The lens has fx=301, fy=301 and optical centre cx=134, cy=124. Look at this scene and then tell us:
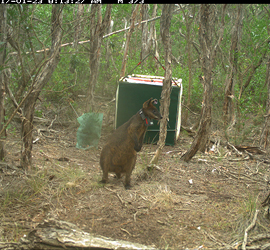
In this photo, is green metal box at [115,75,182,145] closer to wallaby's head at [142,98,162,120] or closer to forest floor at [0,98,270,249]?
forest floor at [0,98,270,249]

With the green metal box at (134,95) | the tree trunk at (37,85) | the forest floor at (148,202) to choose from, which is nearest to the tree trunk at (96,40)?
the green metal box at (134,95)

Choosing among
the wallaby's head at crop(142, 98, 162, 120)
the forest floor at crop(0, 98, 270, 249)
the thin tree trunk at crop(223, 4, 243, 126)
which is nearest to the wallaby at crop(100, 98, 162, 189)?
the wallaby's head at crop(142, 98, 162, 120)

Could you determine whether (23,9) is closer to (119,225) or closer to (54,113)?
(119,225)

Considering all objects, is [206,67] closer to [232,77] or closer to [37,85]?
[232,77]

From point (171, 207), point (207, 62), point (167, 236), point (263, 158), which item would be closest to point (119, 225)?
point (167, 236)

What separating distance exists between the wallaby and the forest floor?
0.32 metres

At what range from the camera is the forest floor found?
3.86 metres

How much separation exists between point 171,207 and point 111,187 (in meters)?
1.26

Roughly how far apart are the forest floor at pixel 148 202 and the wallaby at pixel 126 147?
319mm

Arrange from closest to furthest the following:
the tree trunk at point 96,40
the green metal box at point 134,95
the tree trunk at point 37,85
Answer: the tree trunk at point 37,85 → the tree trunk at point 96,40 → the green metal box at point 134,95

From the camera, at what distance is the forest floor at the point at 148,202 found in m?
3.86

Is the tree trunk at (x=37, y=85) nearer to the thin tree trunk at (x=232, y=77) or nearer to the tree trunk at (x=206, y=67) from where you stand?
the tree trunk at (x=206, y=67)

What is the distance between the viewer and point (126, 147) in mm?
5535

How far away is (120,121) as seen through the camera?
9.20 metres
